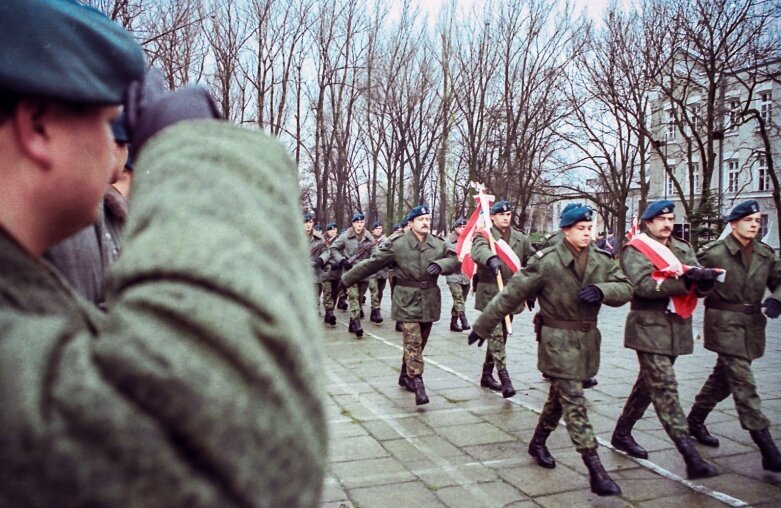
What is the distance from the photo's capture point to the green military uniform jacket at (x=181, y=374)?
538mm

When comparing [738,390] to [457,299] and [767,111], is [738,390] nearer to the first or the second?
[457,299]

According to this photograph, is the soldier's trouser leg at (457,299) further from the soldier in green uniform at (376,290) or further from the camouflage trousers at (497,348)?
the camouflage trousers at (497,348)

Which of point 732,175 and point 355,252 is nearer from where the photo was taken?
point 355,252

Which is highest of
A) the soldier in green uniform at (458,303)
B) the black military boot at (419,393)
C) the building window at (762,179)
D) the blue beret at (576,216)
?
the building window at (762,179)

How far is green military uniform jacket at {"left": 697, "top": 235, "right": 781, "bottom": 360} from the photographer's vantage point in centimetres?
553

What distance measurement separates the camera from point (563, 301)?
16.9ft

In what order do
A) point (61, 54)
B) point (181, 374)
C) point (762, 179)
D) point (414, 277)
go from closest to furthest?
1. point (181, 374)
2. point (61, 54)
3. point (414, 277)
4. point (762, 179)

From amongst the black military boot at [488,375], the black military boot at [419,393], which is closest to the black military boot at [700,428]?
the black military boot at [488,375]

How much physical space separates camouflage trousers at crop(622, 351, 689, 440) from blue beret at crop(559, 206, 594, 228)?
1234 mm

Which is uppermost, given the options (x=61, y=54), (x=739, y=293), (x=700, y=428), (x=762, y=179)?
(x=762, y=179)

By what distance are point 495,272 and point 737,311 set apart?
3.02m

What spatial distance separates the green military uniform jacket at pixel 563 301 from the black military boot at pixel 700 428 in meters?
1.34

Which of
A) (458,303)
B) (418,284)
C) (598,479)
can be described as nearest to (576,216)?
(598,479)

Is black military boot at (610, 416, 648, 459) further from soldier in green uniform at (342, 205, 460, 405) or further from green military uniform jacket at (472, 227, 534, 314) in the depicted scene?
green military uniform jacket at (472, 227, 534, 314)
